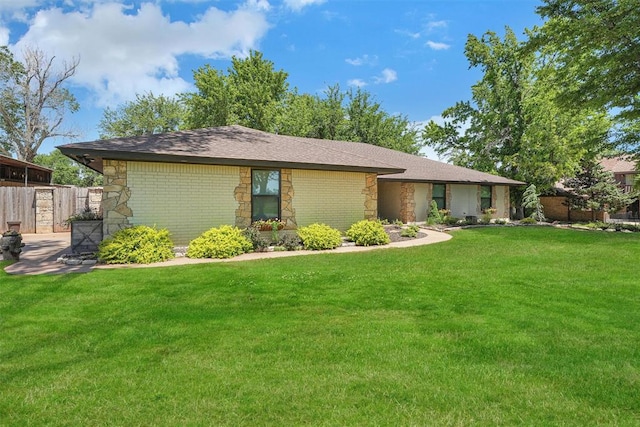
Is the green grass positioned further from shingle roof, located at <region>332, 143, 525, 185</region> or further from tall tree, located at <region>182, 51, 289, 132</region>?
tall tree, located at <region>182, 51, 289, 132</region>

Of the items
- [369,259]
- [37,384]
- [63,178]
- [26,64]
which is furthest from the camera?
[63,178]

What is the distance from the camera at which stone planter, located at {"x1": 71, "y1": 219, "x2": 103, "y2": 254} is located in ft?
31.5

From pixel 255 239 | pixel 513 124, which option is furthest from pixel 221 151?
pixel 513 124

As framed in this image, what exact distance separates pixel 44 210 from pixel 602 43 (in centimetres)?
2292

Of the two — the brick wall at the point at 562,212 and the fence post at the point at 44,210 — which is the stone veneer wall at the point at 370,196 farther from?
the brick wall at the point at 562,212

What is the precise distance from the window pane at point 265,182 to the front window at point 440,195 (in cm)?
1117

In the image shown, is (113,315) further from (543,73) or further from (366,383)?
(543,73)

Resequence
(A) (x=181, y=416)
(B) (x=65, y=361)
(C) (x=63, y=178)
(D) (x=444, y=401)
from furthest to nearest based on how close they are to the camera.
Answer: (C) (x=63, y=178), (B) (x=65, y=361), (D) (x=444, y=401), (A) (x=181, y=416)

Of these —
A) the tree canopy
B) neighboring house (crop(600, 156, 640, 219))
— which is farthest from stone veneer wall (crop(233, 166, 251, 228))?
neighboring house (crop(600, 156, 640, 219))

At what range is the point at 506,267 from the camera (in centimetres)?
818

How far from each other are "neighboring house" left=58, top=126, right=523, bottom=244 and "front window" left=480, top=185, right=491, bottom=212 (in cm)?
1096

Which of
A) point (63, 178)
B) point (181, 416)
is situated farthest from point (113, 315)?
point (63, 178)

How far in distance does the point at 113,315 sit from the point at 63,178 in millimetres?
60332

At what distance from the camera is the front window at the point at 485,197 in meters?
21.9
